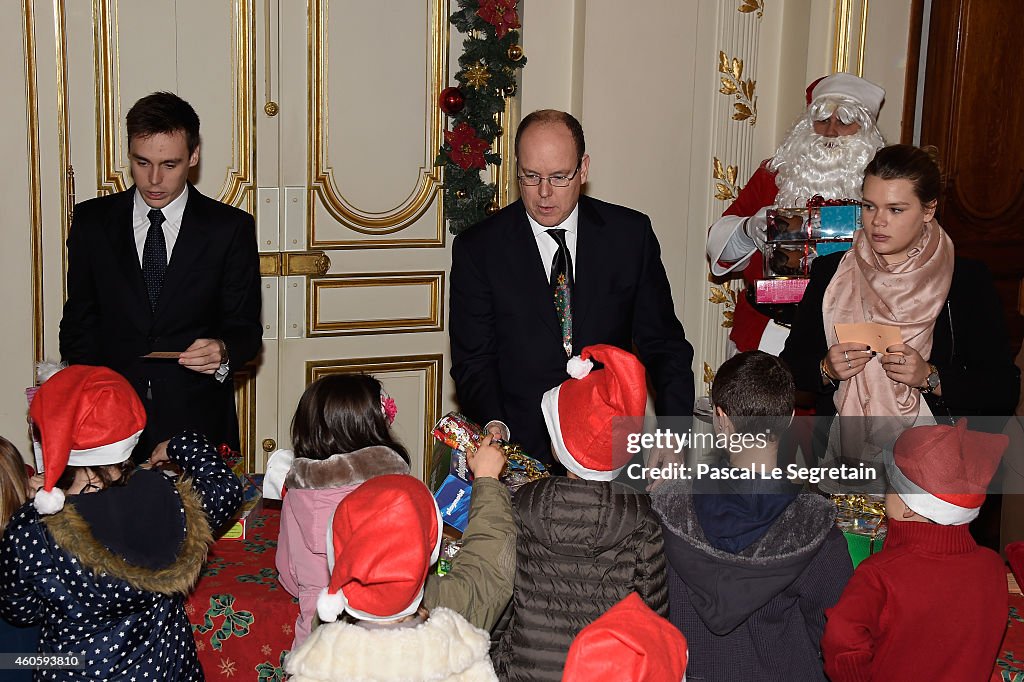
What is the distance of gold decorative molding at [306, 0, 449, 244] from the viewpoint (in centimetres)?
526

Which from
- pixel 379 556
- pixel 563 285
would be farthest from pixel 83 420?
pixel 563 285

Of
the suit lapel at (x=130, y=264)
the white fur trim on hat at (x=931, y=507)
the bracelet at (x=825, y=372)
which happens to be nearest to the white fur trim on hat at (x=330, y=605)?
the white fur trim on hat at (x=931, y=507)

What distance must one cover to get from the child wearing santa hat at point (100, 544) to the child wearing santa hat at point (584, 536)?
0.79m

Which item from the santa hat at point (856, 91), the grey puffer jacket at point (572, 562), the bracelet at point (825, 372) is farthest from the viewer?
the santa hat at point (856, 91)

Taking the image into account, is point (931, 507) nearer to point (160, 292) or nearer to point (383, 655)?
point (383, 655)

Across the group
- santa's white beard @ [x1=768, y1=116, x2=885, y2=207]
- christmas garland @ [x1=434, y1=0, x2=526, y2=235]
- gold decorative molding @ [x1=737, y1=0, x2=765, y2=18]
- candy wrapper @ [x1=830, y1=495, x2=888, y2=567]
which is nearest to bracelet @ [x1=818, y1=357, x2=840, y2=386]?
candy wrapper @ [x1=830, y1=495, x2=888, y2=567]

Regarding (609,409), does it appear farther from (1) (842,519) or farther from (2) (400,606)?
(1) (842,519)

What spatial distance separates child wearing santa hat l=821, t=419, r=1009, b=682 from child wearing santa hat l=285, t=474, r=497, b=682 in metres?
0.90

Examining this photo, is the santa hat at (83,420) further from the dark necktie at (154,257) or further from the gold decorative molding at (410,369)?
the gold decorative molding at (410,369)

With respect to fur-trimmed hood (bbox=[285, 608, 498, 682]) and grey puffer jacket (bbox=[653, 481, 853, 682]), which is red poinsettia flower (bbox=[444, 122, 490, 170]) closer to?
grey puffer jacket (bbox=[653, 481, 853, 682])

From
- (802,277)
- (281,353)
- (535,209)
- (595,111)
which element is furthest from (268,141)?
(802,277)

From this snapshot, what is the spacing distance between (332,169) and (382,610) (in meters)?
3.80

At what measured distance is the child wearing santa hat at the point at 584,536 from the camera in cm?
232

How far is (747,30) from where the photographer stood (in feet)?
17.9
